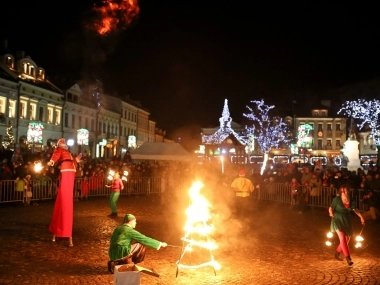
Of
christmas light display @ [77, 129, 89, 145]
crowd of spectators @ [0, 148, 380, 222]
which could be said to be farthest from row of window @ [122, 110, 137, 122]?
crowd of spectators @ [0, 148, 380, 222]

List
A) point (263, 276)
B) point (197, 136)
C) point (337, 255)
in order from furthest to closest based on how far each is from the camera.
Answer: point (197, 136), point (337, 255), point (263, 276)

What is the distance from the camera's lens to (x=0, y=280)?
7.81 meters

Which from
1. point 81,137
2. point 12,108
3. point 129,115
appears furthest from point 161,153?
point 129,115

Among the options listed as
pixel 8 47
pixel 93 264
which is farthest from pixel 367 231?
pixel 8 47

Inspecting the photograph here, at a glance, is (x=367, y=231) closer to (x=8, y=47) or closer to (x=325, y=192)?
(x=325, y=192)

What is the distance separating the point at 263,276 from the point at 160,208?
37.3 ft

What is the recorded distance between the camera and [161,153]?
2817 cm

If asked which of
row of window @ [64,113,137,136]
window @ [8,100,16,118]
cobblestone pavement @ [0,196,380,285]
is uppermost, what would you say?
row of window @ [64,113,137,136]

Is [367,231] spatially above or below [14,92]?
below

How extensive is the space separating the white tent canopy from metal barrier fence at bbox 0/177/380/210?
2142mm

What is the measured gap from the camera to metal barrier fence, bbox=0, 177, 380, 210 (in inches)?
751

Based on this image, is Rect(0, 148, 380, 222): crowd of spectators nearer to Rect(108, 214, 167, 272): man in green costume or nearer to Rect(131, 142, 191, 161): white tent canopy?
Rect(131, 142, 191, 161): white tent canopy

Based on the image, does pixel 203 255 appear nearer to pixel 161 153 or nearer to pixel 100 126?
pixel 161 153

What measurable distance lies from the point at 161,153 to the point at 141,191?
3.13 meters
